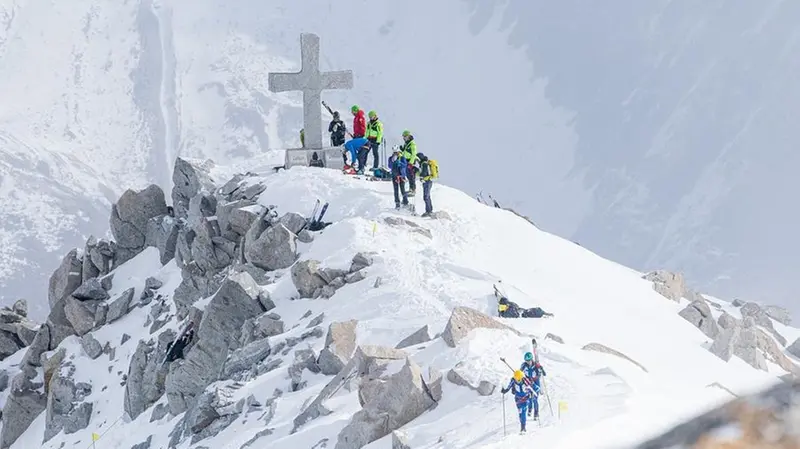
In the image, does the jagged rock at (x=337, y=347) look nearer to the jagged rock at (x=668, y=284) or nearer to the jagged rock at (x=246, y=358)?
the jagged rock at (x=246, y=358)

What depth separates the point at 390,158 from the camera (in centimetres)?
2392

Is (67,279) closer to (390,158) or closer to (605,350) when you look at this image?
(390,158)

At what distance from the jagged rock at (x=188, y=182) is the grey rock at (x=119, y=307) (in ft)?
10.4

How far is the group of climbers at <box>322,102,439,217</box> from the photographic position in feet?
76.6

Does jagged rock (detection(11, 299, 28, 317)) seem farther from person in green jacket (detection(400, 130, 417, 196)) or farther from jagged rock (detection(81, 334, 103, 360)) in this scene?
person in green jacket (detection(400, 130, 417, 196))

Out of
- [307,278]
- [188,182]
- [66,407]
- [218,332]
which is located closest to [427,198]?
[307,278]

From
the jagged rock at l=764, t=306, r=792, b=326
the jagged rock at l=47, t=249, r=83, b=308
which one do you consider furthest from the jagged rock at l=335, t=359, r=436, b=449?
the jagged rock at l=764, t=306, r=792, b=326

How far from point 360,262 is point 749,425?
710 inches

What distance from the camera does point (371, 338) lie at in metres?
17.4

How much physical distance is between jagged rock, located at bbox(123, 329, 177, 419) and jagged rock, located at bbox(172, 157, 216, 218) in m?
6.18

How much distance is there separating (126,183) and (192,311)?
107546mm

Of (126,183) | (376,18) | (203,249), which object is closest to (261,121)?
(126,183)

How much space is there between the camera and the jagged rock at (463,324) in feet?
49.6

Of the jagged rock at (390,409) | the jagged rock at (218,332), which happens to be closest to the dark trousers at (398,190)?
the jagged rock at (218,332)
